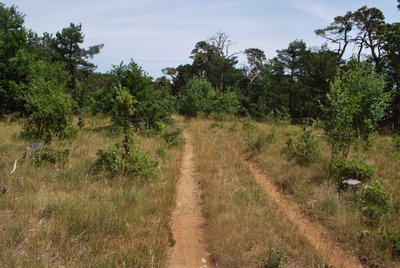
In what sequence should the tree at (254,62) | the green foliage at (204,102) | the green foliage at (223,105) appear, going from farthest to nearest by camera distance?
1. the tree at (254,62)
2. the green foliage at (223,105)
3. the green foliage at (204,102)

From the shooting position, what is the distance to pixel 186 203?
7.39 metres

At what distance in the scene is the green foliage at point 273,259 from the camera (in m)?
4.68

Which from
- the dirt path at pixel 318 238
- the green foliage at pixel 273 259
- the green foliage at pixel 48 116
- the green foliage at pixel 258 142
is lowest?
the dirt path at pixel 318 238

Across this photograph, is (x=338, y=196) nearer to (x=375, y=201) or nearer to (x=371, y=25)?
(x=375, y=201)

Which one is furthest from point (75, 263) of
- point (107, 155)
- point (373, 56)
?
point (373, 56)

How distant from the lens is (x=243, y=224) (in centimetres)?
588

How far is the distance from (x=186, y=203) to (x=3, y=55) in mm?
15709

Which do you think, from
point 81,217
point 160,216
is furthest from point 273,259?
point 81,217

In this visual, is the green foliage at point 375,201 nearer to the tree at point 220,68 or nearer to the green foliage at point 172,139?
the green foliage at point 172,139

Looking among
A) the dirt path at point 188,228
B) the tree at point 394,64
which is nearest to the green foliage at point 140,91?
the dirt path at point 188,228

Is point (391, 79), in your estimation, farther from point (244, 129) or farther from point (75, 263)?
A: point (75, 263)

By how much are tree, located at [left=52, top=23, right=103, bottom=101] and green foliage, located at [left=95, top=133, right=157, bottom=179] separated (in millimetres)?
23208

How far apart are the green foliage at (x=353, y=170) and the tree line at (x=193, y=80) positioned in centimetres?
205

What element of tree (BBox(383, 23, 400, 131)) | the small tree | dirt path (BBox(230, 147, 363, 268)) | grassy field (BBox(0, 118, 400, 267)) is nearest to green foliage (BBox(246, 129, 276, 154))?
grassy field (BBox(0, 118, 400, 267))
